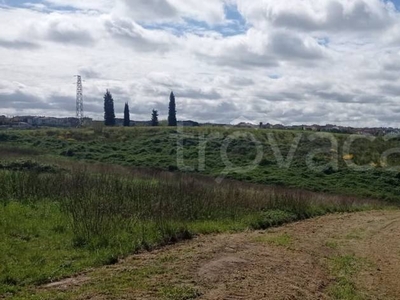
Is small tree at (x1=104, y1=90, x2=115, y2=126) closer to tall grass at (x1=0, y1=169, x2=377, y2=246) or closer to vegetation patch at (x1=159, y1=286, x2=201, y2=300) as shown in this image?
tall grass at (x1=0, y1=169, x2=377, y2=246)

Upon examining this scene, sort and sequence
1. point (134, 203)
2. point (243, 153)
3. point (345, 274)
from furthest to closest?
point (243, 153), point (134, 203), point (345, 274)

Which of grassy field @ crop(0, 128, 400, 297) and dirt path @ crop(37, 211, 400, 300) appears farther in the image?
grassy field @ crop(0, 128, 400, 297)

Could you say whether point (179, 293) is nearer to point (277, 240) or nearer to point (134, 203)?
point (277, 240)

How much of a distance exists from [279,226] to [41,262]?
29.7 ft

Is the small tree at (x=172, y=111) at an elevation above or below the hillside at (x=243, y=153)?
above

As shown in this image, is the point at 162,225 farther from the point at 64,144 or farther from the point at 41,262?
the point at 64,144

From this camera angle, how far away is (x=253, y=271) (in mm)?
9734

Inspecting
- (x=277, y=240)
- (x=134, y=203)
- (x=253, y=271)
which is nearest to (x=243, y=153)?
(x=134, y=203)

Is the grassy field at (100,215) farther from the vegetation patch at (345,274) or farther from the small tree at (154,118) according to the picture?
the small tree at (154,118)

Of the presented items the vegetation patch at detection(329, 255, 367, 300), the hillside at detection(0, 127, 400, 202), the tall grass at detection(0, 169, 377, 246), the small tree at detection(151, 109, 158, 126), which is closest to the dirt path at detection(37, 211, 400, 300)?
the vegetation patch at detection(329, 255, 367, 300)

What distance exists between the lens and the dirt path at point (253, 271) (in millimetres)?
8141

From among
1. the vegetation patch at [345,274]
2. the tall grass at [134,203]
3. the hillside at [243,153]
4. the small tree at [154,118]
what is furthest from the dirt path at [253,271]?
the small tree at [154,118]

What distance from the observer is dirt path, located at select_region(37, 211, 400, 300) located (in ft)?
26.7

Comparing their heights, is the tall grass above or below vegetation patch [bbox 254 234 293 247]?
above
